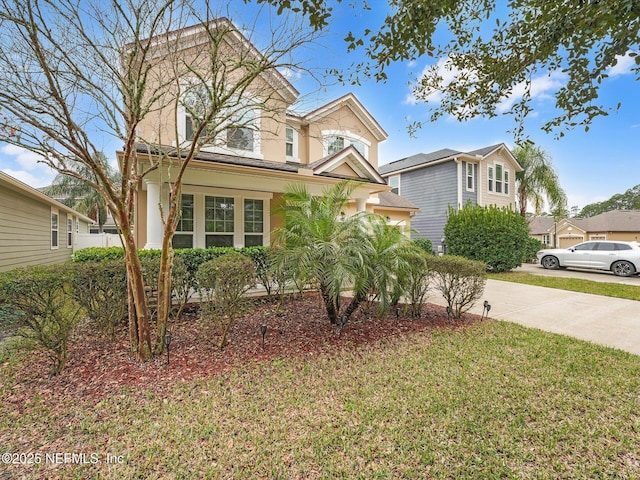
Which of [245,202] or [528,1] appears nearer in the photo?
[528,1]

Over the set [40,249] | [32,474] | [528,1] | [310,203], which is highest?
[528,1]

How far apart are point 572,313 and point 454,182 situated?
41.8 feet

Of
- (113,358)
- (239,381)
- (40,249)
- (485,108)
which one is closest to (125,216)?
(113,358)

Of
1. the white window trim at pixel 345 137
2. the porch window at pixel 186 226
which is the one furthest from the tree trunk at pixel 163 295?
the white window trim at pixel 345 137

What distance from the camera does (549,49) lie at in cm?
278

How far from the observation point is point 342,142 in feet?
41.9

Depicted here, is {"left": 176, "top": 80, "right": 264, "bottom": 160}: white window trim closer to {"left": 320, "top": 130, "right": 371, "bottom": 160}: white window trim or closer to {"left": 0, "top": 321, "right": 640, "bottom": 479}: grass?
{"left": 320, "top": 130, "right": 371, "bottom": 160}: white window trim

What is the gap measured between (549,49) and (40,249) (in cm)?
1704

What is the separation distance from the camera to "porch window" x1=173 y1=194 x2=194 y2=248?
8.46 meters

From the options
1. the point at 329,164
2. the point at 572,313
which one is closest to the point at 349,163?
the point at 329,164

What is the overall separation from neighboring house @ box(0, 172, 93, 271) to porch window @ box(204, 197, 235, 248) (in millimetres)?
5460

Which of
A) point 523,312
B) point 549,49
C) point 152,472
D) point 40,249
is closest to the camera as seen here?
point 152,472

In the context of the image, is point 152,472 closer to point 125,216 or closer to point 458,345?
point 125,216

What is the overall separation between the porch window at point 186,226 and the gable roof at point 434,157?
15.6 m
